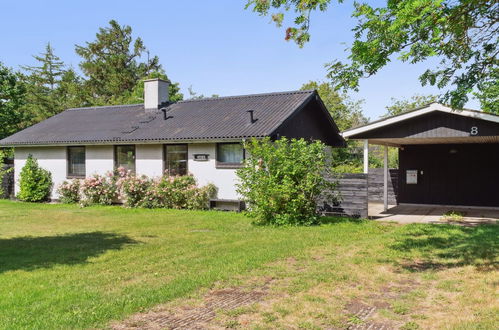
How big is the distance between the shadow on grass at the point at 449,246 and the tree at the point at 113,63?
36.0 metres

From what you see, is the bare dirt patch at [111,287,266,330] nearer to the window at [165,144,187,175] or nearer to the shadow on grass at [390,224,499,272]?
the shadow on grass at [390,224,499,272]

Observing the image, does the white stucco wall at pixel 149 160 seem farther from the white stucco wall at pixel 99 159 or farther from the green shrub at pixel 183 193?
the white stucco wall at pixel 99 159

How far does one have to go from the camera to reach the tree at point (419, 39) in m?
6.24

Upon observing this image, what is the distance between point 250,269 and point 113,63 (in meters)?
39.3

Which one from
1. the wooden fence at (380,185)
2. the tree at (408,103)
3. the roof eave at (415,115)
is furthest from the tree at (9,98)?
the tree at (408,103)

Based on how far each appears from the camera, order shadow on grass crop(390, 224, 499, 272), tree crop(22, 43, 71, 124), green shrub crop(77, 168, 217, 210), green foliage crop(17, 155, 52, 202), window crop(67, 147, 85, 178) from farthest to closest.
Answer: tree crop(22, 43, 71, 124), green foliage crop(17, 155, 52, 202), window crop(67, 147, 85, 178), green shrub crop(77, 168, 217, 210), shadow on grass crop(390, 224, 499, 272)

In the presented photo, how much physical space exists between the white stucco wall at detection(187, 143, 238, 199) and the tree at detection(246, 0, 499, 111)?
7.65 metres

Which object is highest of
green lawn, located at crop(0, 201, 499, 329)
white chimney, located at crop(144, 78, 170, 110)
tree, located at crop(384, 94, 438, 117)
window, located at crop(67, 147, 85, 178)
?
tree, located at crop(384, 94, 438, 117)

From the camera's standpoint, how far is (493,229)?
400 inches

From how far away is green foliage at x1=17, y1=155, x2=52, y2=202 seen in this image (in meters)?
18.9

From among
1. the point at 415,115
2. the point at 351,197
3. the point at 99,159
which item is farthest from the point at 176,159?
the point at 415,115

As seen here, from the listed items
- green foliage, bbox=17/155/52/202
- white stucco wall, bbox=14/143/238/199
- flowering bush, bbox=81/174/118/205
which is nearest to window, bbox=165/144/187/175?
white stucco wall, bbox=14/143/238/199

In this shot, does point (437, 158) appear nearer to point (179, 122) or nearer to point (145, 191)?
point (179, 122)

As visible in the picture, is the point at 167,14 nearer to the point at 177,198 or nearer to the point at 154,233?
the point at 177,198
